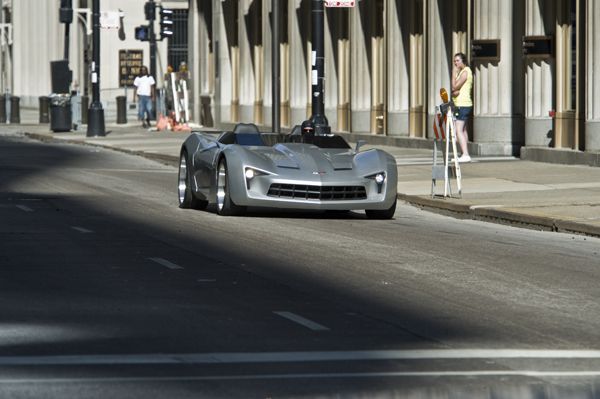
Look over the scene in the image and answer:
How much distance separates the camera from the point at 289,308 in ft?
35.4

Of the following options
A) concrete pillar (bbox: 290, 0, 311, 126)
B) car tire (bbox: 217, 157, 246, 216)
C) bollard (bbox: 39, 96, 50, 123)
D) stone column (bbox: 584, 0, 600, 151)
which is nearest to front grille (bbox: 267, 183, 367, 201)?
car tire (bbox: 217, 157, 246, 216)

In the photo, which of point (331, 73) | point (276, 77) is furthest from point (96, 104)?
point (276, 77)

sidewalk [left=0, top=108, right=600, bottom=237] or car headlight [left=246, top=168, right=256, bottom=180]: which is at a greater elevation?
car headlight [left=246, top=168, right=256, bottom=180]

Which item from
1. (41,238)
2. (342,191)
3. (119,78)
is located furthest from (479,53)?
(119,78)

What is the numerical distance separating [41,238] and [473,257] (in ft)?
13.7

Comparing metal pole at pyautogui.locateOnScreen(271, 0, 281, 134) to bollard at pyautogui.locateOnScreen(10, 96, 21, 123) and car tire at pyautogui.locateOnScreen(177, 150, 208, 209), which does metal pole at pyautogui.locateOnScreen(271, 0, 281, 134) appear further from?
bollard at pyautogui.locateOnScreen(10, 96, 21, 123)

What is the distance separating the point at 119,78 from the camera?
253 feet

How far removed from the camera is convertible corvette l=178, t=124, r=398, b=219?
1850cm

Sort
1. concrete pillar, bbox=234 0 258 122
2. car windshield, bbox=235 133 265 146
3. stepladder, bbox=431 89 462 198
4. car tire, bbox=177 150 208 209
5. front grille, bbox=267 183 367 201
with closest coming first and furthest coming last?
front grille, bbox=267 183 367 201, car windshield, bbox=235 133 265 146, car tire, bbox=177 150 208 209, stepladder, bbox=431 89 462 198, concrete pillar, bbox=234 0 258 122

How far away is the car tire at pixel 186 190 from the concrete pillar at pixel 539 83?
10.5m

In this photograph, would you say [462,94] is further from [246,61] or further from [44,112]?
[44,112]

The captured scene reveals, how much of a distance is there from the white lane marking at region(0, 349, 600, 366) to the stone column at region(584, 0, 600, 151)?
18424 millimetres

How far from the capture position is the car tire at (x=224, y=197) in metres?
18.8

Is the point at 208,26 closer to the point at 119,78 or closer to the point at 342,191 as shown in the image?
the point at 119,78
